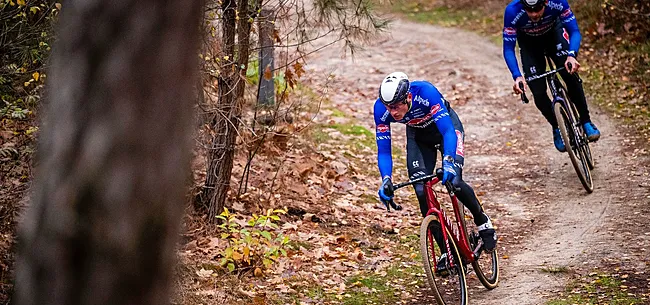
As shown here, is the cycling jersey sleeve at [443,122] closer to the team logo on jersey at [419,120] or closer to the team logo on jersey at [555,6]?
the team logo on jersey at [419,120]

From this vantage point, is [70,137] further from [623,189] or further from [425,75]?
[425,75]

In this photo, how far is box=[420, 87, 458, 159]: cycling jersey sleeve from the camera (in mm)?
6168

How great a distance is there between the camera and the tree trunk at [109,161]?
2.05 m

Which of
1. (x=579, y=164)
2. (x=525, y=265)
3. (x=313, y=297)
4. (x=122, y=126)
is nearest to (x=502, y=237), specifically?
(x=525, y=265)

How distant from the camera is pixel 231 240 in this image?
735cm

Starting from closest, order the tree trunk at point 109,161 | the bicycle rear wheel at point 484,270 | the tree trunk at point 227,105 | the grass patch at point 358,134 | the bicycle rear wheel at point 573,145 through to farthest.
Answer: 1. the tree trunk at point 109,161
2. the bicycle rear wheel at point 484,270
3. the tree trunk at point 227,105
4. the bicycle rear wheel at point 573,145
5. the grass patch at point 358,134

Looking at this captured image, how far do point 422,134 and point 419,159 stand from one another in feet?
0.93

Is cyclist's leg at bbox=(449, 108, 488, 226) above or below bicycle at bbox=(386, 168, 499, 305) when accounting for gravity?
above

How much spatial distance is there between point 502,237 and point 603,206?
1309 mm

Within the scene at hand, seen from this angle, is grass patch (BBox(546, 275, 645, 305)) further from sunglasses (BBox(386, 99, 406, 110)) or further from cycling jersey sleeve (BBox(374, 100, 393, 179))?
sunglasses (BBox(386, 99, 406, 110))

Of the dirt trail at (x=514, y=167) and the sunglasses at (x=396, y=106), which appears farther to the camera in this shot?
the dirt trail at (x=514, y=167)

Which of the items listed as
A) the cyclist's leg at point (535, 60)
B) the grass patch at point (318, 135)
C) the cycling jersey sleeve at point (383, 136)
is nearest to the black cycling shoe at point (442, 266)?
the cycling jersey sleeve at point (383, 136)

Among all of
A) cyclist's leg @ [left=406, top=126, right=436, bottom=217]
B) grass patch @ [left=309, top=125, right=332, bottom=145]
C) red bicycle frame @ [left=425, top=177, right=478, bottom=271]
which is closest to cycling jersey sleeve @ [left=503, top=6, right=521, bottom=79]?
cyclist's leg @ [left=406, top=126, right=436, bottom=217]

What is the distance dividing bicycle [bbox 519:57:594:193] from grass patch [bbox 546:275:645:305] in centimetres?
253
